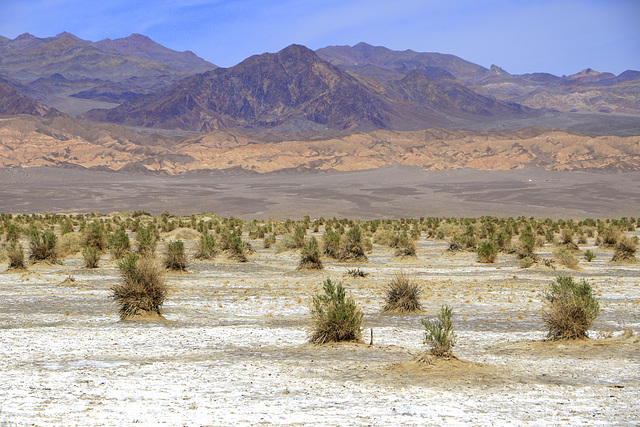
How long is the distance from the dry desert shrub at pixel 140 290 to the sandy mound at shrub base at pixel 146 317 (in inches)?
1.4

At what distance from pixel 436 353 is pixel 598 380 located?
2.05 metres

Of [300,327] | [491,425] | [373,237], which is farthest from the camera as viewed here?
[373,237]

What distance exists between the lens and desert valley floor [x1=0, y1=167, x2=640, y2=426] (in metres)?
6.98

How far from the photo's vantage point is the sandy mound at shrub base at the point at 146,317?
1240cm

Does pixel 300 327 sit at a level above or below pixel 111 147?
below

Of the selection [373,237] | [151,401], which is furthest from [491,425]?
[373,237]

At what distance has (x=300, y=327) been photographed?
12062 mm

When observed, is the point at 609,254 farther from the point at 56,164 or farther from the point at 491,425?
the point at 56,164

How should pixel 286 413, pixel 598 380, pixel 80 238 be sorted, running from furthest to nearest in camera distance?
pixel 80 238
pixel 598 380
pixel 286 413

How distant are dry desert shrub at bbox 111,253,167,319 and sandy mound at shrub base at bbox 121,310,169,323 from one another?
0.03 meters

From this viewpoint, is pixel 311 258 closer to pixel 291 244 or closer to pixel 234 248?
pixel 234 248

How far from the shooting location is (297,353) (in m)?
9.76

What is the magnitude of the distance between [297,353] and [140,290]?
4.51 m

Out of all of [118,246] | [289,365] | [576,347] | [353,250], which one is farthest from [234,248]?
[576,347]
